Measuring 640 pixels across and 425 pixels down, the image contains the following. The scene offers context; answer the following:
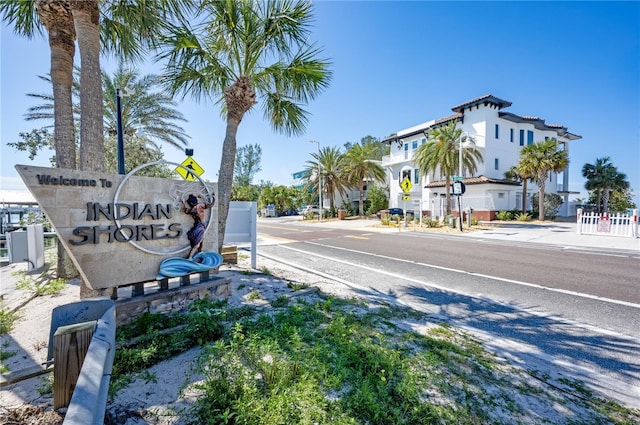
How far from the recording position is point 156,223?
178 inches

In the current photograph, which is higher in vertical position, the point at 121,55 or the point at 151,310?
the point at 121,55

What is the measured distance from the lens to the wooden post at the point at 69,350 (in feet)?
5.92

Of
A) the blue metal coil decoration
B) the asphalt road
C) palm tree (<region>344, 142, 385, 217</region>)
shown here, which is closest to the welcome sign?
the blue metal coil decoration

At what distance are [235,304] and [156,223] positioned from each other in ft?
6.08

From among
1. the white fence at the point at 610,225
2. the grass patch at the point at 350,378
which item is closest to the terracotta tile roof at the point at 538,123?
the white fence at the point at 610,225

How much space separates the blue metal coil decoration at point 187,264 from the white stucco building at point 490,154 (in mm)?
21724

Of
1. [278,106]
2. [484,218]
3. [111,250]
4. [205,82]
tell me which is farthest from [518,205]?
[111,250]

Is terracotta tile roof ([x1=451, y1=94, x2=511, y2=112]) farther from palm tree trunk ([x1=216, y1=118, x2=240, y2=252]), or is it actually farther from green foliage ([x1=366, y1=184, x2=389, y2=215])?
palm tree trunk ([x1=216, y1=118, x2=240, y2=252])

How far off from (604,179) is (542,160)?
12171 mm

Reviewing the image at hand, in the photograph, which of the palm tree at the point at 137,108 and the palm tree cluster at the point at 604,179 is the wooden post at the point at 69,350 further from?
the palm tree cluster at the point at 604,179

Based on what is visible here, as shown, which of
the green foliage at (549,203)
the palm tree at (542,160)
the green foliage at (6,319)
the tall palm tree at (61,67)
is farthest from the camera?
the green foliage at (549,203)

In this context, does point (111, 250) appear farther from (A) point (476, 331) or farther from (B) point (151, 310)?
(A) point (476, 331)

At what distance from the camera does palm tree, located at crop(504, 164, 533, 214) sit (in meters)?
25.5

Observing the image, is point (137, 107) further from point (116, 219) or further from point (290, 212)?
point (290, 212)
